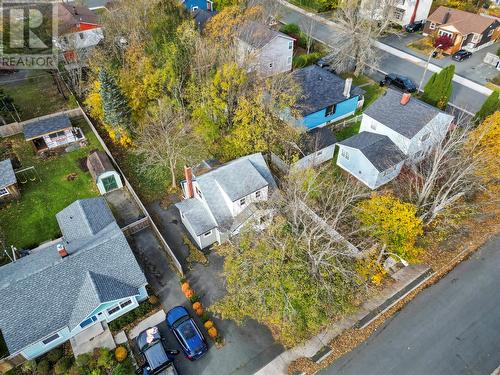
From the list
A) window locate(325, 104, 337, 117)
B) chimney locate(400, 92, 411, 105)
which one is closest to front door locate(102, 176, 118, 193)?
window locate(325, 104, 337, 117)

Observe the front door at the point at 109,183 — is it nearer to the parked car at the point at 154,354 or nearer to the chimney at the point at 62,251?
the chimney at the point at 62,251

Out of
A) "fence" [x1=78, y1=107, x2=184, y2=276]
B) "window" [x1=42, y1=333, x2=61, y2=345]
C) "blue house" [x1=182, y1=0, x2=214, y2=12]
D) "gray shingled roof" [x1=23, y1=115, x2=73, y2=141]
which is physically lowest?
"window" [x1=42, y1=333, x2=61, y2=345]

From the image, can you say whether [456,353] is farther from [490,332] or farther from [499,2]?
[499,2]

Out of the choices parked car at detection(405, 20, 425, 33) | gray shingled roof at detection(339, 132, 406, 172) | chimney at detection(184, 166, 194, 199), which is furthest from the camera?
parked car at detection(405, 20, 425, 33)

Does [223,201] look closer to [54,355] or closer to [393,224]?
[393,224]

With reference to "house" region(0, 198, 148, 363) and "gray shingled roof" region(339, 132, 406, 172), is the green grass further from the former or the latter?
"gray shingled roof" region(339, 132, 406, 172)

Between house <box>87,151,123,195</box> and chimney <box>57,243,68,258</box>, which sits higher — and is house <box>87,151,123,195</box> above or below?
below

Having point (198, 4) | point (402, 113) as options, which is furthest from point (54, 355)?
point (198, 4)
